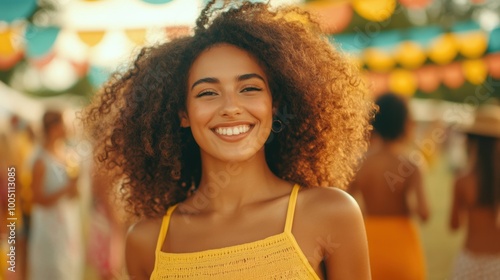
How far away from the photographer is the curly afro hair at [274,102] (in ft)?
7.20

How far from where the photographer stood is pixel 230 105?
203cm

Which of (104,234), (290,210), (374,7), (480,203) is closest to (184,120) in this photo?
(290,210)

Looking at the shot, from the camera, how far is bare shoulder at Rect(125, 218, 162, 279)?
7.14 ft

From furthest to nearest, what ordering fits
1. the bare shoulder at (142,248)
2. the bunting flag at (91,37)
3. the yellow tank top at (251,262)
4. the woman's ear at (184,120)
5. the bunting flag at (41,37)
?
the bunting flag at (91,37), the bunting flag at (41,37), the woman's ear at (184,120), the bare shoulder at (142,248), the yellow tank top at (251,262)

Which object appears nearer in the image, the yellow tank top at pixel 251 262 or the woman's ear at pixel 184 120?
the yellow tank top at pixel 251 262

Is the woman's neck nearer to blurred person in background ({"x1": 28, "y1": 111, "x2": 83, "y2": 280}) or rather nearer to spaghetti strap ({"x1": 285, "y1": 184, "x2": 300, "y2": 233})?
spaghetti strap ({"x1": 285, "y1": 184, "x2": 300, "y2": 233})

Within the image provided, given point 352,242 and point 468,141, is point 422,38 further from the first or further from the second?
point 352,242

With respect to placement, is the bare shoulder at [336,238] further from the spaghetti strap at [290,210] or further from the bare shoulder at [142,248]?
the bare shoulder at [142,248]

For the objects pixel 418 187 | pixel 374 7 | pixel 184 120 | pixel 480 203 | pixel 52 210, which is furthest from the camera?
pixel 374 7

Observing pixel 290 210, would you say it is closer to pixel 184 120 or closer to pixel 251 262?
pixel 251 262

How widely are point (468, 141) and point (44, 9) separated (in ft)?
20.7

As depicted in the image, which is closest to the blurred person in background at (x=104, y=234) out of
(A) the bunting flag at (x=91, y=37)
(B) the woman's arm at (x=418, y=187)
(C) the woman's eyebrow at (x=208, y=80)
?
(A) the bunting flag at (x=91, y=37)

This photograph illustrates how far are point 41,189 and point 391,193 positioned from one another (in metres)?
2.56

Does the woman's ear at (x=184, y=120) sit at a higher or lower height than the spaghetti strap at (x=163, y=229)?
higher
